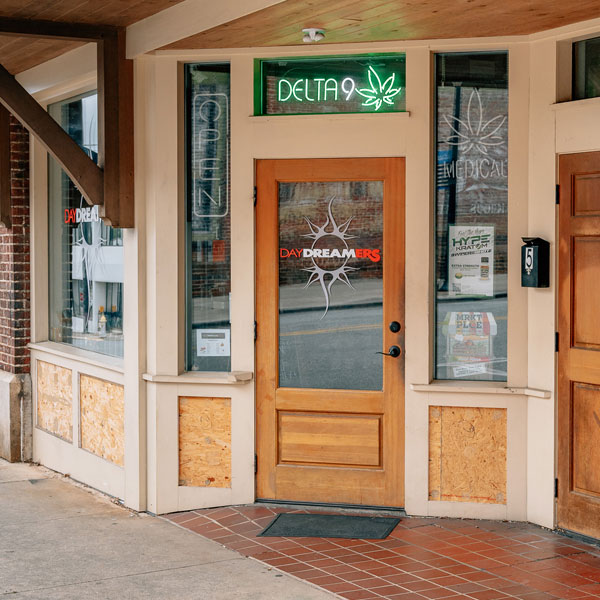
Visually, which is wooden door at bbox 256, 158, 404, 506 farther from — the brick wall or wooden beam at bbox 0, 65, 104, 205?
the brick wall

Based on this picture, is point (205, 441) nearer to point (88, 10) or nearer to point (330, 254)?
point (330, 254)

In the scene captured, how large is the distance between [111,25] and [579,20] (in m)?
2.98

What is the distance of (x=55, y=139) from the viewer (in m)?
6.39

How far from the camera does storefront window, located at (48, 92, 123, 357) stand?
7273 mm

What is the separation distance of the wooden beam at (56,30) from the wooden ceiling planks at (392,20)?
0.60m

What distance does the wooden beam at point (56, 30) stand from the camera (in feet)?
20.3

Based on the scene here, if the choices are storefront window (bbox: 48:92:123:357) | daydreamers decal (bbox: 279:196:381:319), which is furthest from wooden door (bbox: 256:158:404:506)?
storefront window (bbox: 48:92:123:357)

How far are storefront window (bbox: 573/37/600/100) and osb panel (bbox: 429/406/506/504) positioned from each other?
2.02 metres

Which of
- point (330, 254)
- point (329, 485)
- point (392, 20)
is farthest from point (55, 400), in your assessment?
point (392, 20)

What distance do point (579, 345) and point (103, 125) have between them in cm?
336

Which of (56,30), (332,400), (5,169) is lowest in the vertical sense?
(332,400)

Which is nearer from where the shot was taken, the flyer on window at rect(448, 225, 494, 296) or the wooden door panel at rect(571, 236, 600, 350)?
the wooden door panel at rect(571, 236, 600, 350)

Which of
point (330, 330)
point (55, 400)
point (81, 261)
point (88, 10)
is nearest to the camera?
point (88, 10)

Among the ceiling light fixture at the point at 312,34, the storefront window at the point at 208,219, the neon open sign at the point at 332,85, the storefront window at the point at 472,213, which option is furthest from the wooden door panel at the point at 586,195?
the storefront window at the point at 208,219
